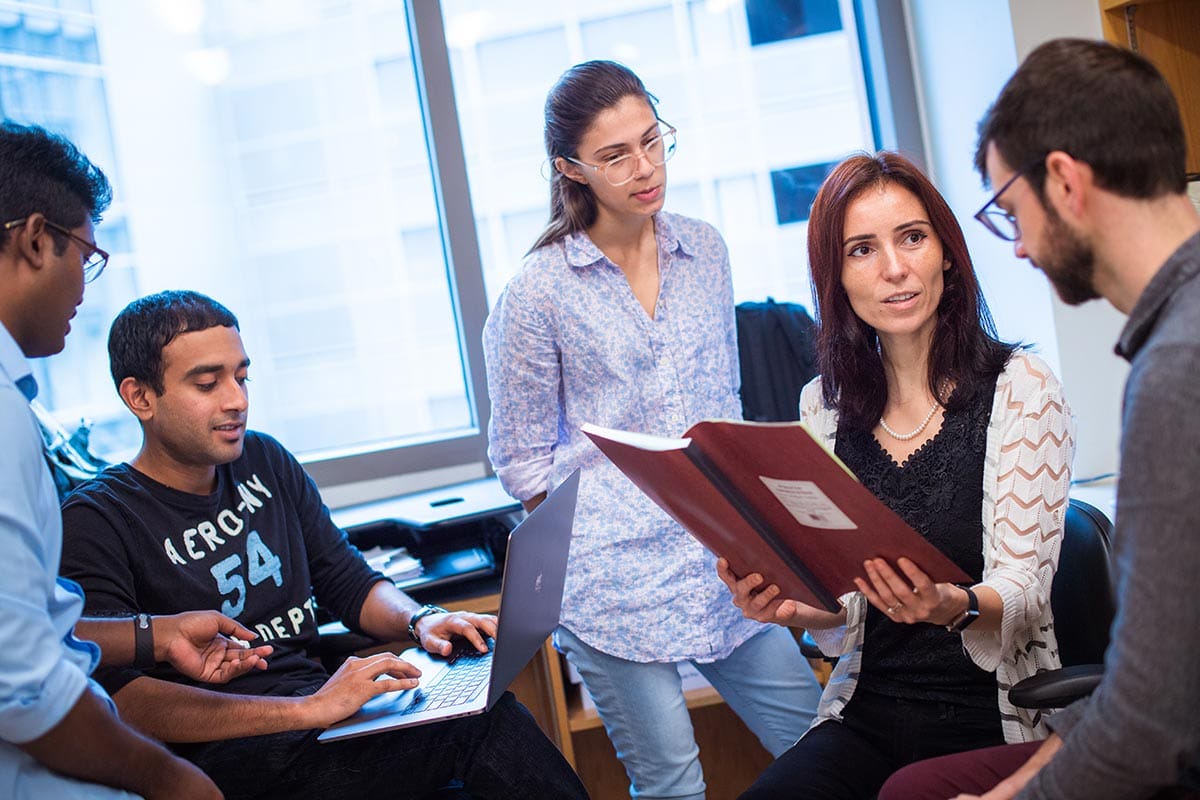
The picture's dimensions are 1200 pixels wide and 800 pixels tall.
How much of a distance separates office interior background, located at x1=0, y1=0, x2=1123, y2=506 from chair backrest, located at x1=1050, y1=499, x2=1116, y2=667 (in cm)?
161

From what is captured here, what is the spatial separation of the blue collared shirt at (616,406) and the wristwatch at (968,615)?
1.85 feet

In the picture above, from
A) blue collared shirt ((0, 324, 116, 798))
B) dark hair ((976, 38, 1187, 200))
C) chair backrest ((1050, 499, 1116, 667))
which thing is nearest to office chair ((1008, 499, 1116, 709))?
chair backrest ((1050, 499, 1116, 667))

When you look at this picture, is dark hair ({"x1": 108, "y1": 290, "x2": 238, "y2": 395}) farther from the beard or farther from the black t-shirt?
the beard

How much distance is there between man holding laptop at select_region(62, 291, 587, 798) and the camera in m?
1.70

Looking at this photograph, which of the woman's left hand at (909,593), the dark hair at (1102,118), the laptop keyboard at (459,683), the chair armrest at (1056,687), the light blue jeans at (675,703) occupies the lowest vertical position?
the light blue jeans at (675,703)

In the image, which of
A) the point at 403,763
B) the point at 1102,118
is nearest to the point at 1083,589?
the point at 1102,118

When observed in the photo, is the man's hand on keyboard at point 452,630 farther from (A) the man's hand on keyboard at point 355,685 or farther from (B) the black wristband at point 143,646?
(B) the black wristband at point 143,646

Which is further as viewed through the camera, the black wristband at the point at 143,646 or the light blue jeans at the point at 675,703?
the light blue jeans at the point at 675,703

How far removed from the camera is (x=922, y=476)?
1665 mm

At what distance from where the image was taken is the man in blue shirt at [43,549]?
3.81ft

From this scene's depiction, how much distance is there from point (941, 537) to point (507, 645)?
0.65 m

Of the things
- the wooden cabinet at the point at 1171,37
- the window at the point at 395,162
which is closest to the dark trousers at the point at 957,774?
the wooden cabinet at the point at 1171,37

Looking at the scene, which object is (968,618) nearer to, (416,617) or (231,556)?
(416,617)

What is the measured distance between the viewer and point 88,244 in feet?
4.69
